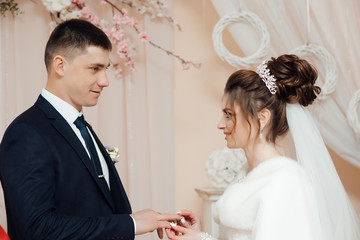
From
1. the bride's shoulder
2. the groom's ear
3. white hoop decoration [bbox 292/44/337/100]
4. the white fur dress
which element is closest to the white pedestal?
white hoop decoration [bbox 292/44/337/100]

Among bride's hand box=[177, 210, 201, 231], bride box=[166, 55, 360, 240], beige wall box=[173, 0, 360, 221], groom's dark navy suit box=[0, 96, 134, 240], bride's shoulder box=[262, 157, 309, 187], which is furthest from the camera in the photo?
beige wall box=[173, 0, 360, 221]

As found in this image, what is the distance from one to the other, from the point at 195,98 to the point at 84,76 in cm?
195

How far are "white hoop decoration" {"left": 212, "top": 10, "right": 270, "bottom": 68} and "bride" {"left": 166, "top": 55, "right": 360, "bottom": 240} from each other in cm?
89

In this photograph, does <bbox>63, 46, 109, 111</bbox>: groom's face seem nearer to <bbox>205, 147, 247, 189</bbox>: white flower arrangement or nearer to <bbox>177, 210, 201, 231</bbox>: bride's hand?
<bbox>177, 210, 201, 231</bbox>: bride's hand

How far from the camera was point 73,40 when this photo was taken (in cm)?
216

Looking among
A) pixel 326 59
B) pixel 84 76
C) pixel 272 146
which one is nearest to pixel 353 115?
pixel 326 59

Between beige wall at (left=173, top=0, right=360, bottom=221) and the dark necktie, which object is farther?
beige wall at (left=173, top=0, right=360, bottom=221)

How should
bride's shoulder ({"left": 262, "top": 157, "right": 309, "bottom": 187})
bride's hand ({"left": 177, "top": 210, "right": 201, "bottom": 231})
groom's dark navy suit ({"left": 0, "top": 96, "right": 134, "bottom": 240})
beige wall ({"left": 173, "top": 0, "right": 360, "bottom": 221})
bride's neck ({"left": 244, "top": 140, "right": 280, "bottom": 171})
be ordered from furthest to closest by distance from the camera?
Answer: beige wall ({"left": 173, "top": 0, "right": 360, "bottom": 221}) < bride's hand ({"left": 177, "top": 210, "right": 201, "bottom": 231}) < bride's neck ({"left": 244, "top": 140, "right": 280, "bottom": 171}) < bride's shoulder ({"left": 262, "top": 157, "right": 309, "bottom": 187}) < groom's dark navy suit ({"left": 0, "top": 96, "right": 134, "bottom": 240})

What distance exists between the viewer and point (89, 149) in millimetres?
2170

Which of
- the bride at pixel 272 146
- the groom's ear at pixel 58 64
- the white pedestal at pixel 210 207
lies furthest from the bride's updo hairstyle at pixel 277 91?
the white pedestal at pixel 210 207

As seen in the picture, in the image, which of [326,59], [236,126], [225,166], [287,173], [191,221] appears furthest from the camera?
[225,166]

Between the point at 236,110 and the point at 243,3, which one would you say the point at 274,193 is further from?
the point at 243,3

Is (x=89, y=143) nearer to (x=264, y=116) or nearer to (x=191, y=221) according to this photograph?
(x=191, y=221)

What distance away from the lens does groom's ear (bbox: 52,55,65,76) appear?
2.13 m
